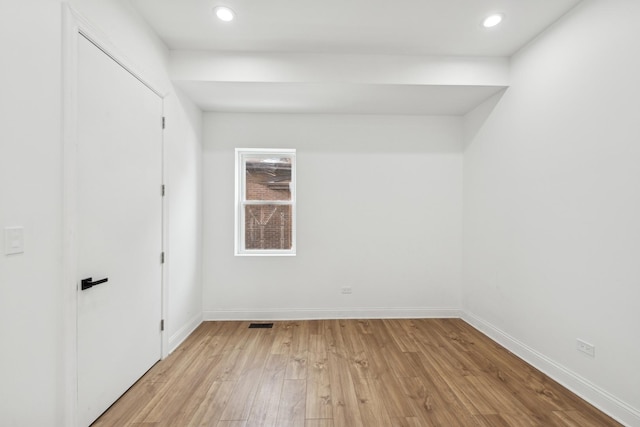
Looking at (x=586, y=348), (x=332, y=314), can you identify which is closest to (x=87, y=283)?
(x=332, y=314)

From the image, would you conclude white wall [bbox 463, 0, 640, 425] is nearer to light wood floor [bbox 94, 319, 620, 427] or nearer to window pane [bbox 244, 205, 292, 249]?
light wood floor [bbox 94, 319, 620, 427]

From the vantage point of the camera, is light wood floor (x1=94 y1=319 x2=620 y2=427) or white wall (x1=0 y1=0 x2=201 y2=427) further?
light wood floor (x1=94 y1=319 x2=620 y2=427)

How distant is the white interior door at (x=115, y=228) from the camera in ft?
5.14

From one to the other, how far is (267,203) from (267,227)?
32cm

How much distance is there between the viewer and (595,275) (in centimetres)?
184

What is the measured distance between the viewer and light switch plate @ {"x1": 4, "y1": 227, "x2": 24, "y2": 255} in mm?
1146

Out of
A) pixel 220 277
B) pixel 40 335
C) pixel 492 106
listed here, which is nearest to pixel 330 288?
pixel 220 277

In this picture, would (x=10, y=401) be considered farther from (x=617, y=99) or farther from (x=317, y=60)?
(x=617, y=99)

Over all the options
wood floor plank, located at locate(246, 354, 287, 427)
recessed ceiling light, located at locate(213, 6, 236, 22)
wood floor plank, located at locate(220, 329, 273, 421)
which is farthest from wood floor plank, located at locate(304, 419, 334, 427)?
recessed ceiling light, located at locate(213, 6, 236, 22)

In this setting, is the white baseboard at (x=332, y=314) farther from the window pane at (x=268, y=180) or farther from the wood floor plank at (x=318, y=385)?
the window pane at (x=268, y=180)

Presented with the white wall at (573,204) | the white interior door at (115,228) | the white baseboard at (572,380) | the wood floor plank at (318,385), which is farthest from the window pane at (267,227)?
the white baseboard at (572,380)

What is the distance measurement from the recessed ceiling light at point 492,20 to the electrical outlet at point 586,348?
8.51 feet

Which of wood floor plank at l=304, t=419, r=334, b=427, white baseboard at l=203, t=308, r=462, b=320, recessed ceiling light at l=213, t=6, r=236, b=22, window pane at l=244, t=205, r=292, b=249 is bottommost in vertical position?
wood floor plank at l=304, t=419, r=334, b=427

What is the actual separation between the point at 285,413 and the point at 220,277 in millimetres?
1902
